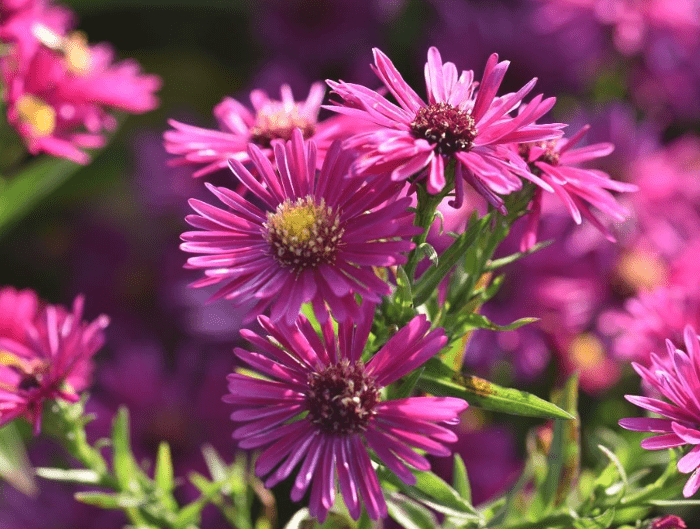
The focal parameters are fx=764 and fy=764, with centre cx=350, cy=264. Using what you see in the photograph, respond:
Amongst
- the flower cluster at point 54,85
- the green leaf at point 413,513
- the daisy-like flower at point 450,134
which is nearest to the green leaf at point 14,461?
the flower cluster at point 54,85

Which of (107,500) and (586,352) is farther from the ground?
(586,352)

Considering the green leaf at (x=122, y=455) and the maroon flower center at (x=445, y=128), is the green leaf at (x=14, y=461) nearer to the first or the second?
the green leaf at (x=122, y=455)

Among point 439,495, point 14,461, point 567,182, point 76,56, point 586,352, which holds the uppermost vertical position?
point 76,56

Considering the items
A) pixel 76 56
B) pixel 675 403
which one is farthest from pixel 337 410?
pixel 76 56

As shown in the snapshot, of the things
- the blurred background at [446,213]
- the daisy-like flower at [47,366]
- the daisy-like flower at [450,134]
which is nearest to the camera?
the daisy-like flower at [450,134]

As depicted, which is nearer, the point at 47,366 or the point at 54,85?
the point at 47,366

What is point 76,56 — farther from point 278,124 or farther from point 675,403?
point 675,403

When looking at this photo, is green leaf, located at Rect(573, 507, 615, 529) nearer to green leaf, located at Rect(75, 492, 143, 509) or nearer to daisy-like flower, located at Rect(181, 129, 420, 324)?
daisy-like flower, located at Rect(181, 129, 420, 324)
